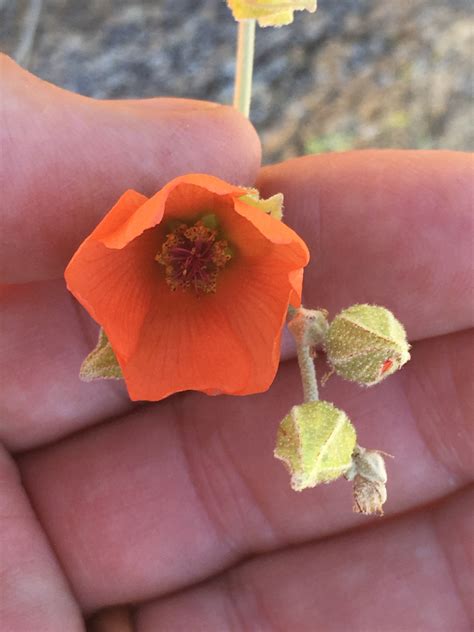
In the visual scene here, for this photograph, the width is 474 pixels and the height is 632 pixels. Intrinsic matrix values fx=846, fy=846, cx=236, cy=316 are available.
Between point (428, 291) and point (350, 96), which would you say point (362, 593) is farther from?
point (350, 96)

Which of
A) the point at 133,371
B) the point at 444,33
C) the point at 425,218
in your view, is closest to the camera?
the point at 133,371

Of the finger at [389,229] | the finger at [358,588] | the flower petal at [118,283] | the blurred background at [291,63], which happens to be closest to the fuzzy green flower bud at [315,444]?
the flower petal at [118,283]

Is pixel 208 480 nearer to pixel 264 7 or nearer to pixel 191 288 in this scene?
pixel 191 288

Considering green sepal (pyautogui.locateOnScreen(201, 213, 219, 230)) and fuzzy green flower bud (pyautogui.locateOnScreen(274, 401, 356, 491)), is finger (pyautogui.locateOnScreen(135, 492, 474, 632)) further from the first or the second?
green sepal (pyautogui.locateOnScreen(201, 213, 219, 230))

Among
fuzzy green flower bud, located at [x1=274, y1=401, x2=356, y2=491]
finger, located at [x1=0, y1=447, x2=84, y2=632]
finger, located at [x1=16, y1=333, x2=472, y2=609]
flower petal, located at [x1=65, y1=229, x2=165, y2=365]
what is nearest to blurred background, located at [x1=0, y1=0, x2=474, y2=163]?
finger, located at [x1=16, y1=333, x2=472, y2=609]

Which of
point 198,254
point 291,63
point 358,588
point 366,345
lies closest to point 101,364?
point 198,254

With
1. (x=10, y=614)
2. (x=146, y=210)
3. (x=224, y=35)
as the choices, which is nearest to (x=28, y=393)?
(x=10, y=614)
